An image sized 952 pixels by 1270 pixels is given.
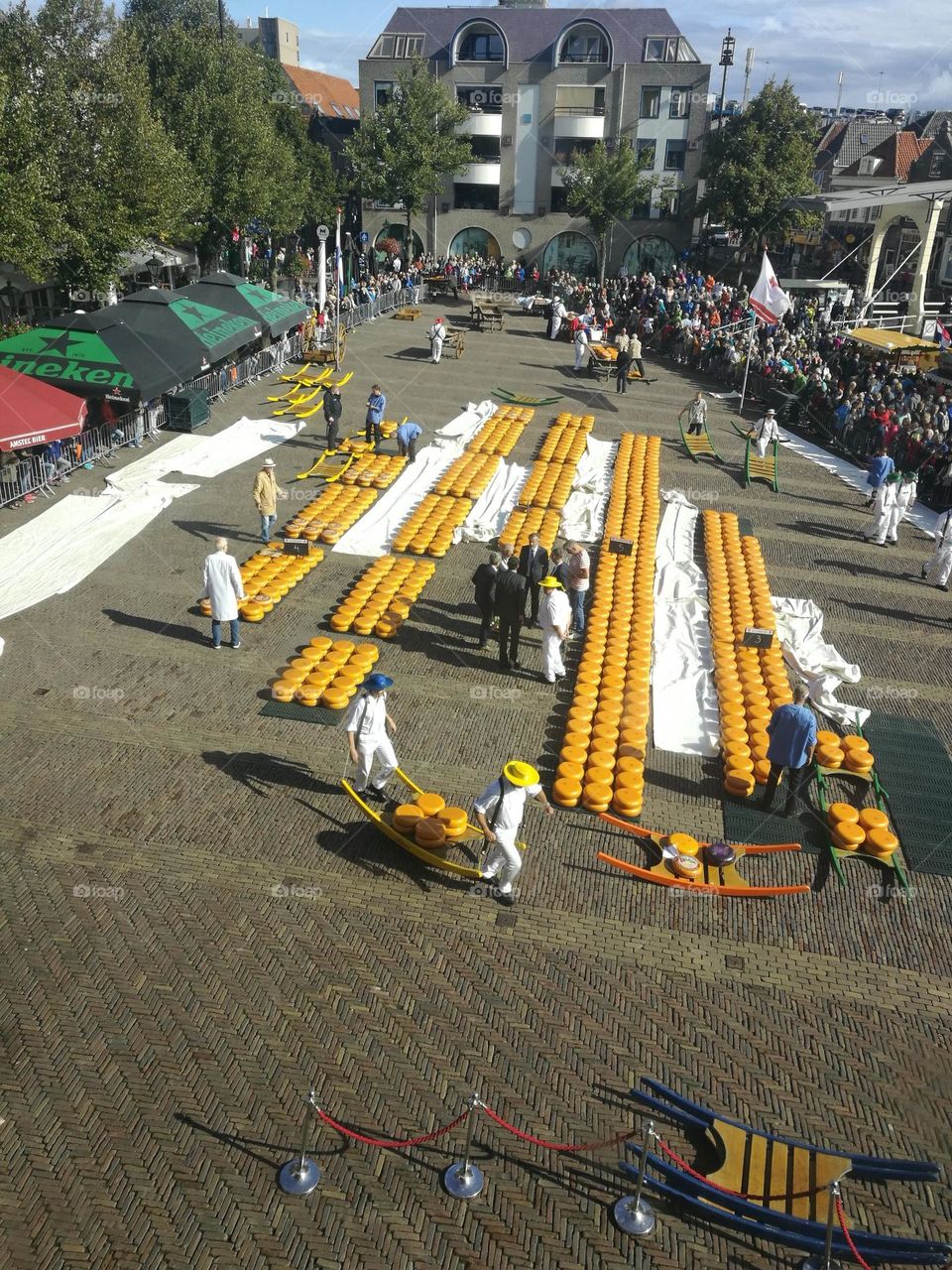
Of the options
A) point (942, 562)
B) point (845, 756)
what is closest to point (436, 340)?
point (942, 562)

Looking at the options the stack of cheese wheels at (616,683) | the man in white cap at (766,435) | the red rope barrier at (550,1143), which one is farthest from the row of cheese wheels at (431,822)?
the man in white cap at (766,435)

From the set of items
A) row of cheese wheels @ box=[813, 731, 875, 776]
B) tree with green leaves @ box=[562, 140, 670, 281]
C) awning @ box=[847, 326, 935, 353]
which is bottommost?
row of cheese wheels @ box=[813, 731, 875, 776]

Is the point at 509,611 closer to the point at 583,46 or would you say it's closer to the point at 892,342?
the point at 892,342

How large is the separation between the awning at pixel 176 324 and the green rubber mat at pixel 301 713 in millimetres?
12685

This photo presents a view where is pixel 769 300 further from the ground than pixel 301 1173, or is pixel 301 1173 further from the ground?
pixel 769 300

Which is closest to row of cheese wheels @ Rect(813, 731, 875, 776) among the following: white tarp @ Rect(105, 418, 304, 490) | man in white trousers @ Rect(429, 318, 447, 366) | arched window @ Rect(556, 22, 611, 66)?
white tarp @ Rect(105, 418, 304, 490)

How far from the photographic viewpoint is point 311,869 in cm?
980

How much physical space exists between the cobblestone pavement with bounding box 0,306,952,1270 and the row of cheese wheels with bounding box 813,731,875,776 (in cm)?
153

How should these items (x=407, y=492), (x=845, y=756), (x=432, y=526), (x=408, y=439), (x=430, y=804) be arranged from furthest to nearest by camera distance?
(x=408, y=439)
(x=407, y=492)
(x=432, y=526)
(x=845, y=756)
(x=430, y=804)

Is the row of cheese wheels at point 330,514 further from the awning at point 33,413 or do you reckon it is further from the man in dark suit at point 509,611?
the man in dark suit at point 509,611

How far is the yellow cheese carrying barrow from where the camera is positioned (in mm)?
9656

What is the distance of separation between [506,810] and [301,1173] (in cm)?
356

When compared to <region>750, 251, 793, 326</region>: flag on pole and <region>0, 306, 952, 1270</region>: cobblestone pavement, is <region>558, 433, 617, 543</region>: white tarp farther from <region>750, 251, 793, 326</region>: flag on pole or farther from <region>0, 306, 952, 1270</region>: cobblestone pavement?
<region>0, 306, 952, 1270</region>: cobblestone pavement

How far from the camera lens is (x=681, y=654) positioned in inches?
579
